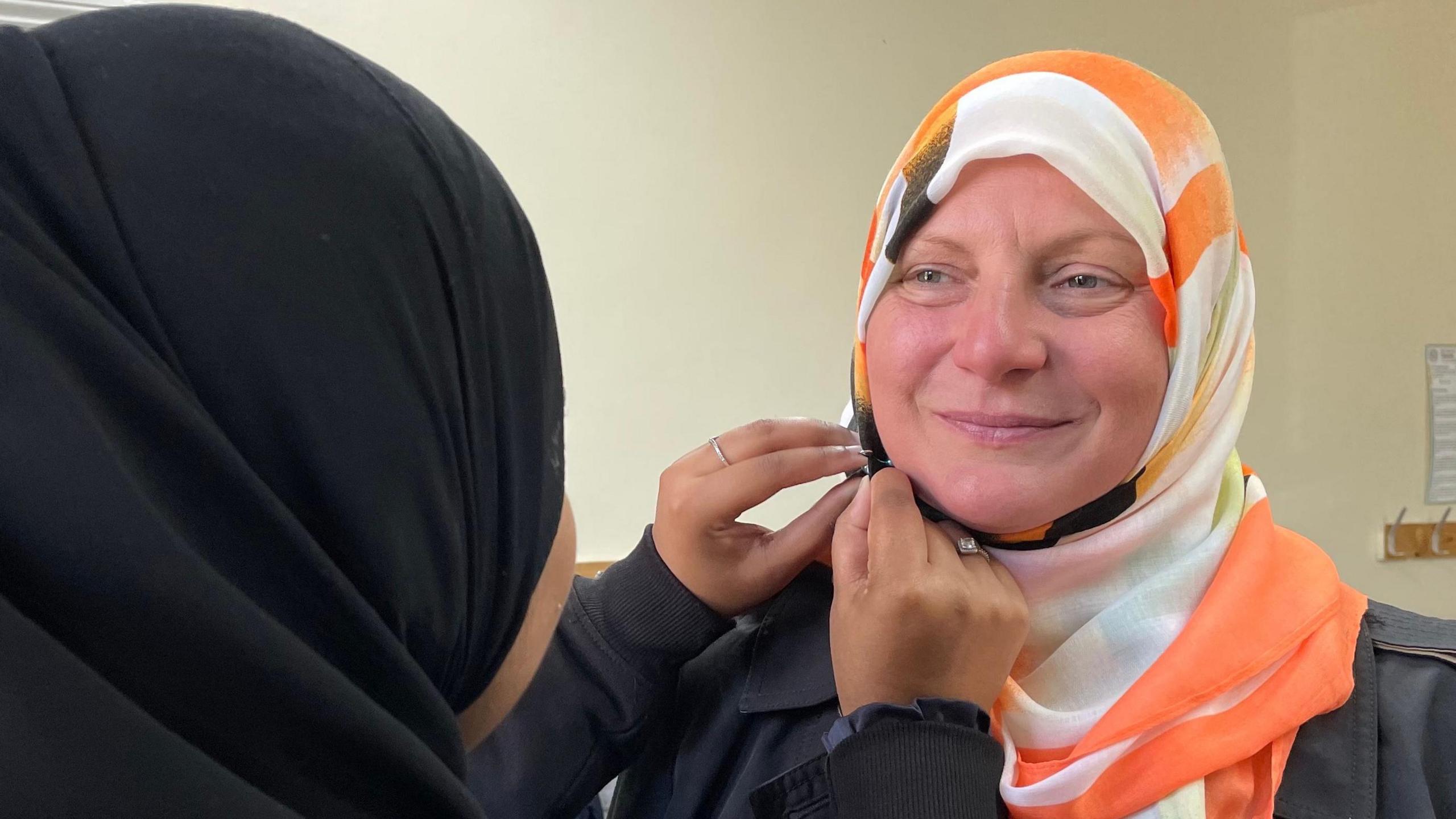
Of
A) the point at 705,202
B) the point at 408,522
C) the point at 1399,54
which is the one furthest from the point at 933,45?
the point at 408,522

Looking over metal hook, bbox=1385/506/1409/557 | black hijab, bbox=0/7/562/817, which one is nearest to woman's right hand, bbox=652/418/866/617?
black hijab, bbox=0/7/562/817

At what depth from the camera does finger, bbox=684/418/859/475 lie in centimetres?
92

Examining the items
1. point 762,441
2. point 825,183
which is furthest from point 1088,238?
point 825,183

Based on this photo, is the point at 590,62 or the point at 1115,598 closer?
the point at 1115,598

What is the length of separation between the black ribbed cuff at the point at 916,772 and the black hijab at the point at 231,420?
1.06 feet

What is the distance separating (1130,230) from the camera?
784 mm

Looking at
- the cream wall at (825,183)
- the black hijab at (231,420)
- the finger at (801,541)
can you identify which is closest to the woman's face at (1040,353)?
→ the finger at (801,541)

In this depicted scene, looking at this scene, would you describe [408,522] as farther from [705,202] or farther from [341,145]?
[705,202]

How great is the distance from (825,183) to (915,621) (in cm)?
143

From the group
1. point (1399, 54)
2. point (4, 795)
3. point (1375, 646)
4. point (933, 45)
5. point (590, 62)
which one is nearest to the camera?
point (4, 795)

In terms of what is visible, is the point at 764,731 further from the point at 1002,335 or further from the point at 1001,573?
the point at 1002,335

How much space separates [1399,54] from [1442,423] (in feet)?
3.17

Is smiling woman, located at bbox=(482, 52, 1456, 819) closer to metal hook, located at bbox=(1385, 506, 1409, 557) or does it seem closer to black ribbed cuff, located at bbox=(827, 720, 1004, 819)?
black ribbed cuff, located at bbox=(827, 720, 1004, 819)

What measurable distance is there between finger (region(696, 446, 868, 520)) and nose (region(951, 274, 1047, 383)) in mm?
197
